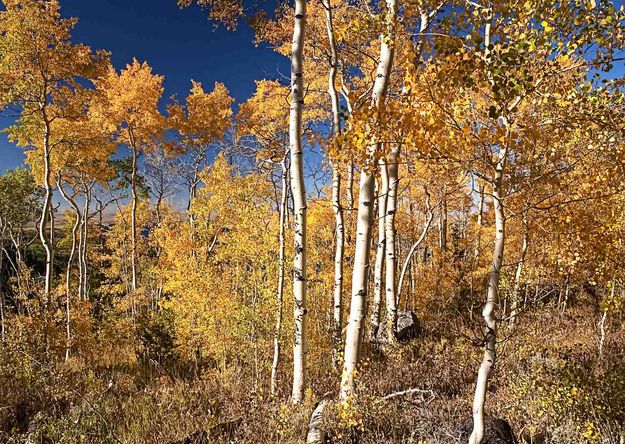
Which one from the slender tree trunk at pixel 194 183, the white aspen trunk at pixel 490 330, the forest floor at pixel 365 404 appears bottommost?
the forest floor at pixel 365 404

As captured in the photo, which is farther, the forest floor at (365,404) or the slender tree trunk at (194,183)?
the slender tree trunk at (194,183)

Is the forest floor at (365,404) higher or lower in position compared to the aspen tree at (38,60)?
lower

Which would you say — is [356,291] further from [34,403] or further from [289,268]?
[34,403]

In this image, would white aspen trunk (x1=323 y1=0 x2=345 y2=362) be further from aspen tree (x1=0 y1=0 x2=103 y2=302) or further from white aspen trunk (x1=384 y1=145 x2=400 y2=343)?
aspen tree (x1=0 y1=0 x2=103 y2=302)

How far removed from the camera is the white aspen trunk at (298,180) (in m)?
4.87

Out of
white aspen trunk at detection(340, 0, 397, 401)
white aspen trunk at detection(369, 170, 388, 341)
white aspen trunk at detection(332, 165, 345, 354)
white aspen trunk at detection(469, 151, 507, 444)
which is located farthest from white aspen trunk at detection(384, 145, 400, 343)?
white aspen trunk at detection(469, 151, 507, 444)

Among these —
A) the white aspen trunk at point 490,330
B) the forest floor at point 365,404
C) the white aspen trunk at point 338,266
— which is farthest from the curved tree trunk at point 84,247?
the white aspen trunk at point 490,330

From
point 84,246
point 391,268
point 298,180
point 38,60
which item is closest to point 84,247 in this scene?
point 84,246

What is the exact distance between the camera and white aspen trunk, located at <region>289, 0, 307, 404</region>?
487 centimetres

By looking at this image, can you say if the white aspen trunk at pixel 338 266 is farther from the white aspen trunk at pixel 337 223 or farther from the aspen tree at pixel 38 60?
the aspen tree at pixel 38 60

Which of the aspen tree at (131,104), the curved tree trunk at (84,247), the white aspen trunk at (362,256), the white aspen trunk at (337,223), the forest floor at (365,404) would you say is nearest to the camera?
the forest floor at (365,404)

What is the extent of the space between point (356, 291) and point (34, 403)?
5956 mm

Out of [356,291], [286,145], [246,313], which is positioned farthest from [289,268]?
[356,291]

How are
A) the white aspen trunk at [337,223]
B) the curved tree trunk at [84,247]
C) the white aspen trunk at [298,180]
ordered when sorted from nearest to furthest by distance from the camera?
1. the white aspen trunk at [298,180]
2. the white aspen trunk at [337,223]
3. the curved tree trunk at [84,247]
